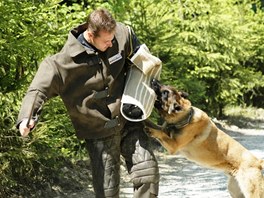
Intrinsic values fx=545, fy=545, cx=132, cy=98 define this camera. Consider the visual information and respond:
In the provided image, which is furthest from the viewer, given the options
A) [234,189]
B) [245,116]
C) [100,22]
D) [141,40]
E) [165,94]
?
[245,116]

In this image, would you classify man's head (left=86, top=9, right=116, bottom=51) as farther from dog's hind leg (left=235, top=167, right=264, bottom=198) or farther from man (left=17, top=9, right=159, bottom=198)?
dog's hind leg (left=235, top=167, right=264, bottom=198)

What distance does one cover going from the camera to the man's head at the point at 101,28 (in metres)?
4.29

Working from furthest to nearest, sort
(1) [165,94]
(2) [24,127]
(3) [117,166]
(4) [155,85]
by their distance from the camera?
1. (1) [165,94]
2. (4) [155,85]
3. (3) [117,166]
4. (2) [24,127]

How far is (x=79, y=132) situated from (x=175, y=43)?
27.4ft

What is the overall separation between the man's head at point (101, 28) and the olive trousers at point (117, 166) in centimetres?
89

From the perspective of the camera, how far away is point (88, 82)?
4.59m

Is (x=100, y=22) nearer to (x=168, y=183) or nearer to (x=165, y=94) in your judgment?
(x=165, y=94)

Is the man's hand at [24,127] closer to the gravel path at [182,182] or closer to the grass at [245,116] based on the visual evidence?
the gravel path at [182,182]

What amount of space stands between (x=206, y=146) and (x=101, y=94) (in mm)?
2022

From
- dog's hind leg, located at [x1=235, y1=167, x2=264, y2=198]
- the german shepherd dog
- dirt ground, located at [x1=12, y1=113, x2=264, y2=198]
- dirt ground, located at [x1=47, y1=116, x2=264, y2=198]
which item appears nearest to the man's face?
the german shepherd dog

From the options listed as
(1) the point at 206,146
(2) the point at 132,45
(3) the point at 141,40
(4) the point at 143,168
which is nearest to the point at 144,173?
(4) the point at 143,168

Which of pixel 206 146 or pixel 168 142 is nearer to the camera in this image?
pixel 168 142

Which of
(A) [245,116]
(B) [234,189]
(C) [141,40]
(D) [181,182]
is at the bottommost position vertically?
(A) [245,116]

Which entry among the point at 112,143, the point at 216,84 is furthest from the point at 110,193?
the point at 216,84
